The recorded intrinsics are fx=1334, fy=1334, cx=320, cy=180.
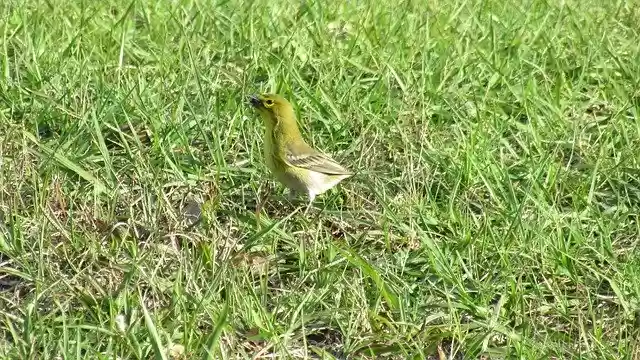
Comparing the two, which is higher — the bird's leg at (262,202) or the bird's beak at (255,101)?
the bird's beak at (255,101)

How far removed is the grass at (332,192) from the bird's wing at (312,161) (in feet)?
0.50

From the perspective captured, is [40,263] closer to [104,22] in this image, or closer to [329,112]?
[329,112]

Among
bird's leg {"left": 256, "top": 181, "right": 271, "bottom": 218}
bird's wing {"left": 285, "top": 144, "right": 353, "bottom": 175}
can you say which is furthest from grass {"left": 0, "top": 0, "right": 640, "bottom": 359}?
bird's wing {"left": 285, "top": 144, "right": 353, "bottom": 175}

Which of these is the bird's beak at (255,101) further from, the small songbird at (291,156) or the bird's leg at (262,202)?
the bird's leg at (262,202)

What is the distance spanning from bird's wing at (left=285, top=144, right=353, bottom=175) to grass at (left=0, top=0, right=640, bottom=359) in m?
0.15

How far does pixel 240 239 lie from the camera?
5.87 meters

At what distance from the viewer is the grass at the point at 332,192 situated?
5.20 meters

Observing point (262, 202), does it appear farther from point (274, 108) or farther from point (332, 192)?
point (274, 108)

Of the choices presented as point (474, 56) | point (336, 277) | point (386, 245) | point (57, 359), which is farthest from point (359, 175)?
point (57, 359)

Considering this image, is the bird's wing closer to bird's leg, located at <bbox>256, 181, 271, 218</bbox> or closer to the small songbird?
the small songbird

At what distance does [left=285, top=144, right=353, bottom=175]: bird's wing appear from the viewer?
620 cm

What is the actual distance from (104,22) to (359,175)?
7.03 ft

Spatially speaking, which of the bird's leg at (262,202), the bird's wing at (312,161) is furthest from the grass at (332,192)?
the bird's wing at (312,161)

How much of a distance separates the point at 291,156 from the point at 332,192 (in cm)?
28
